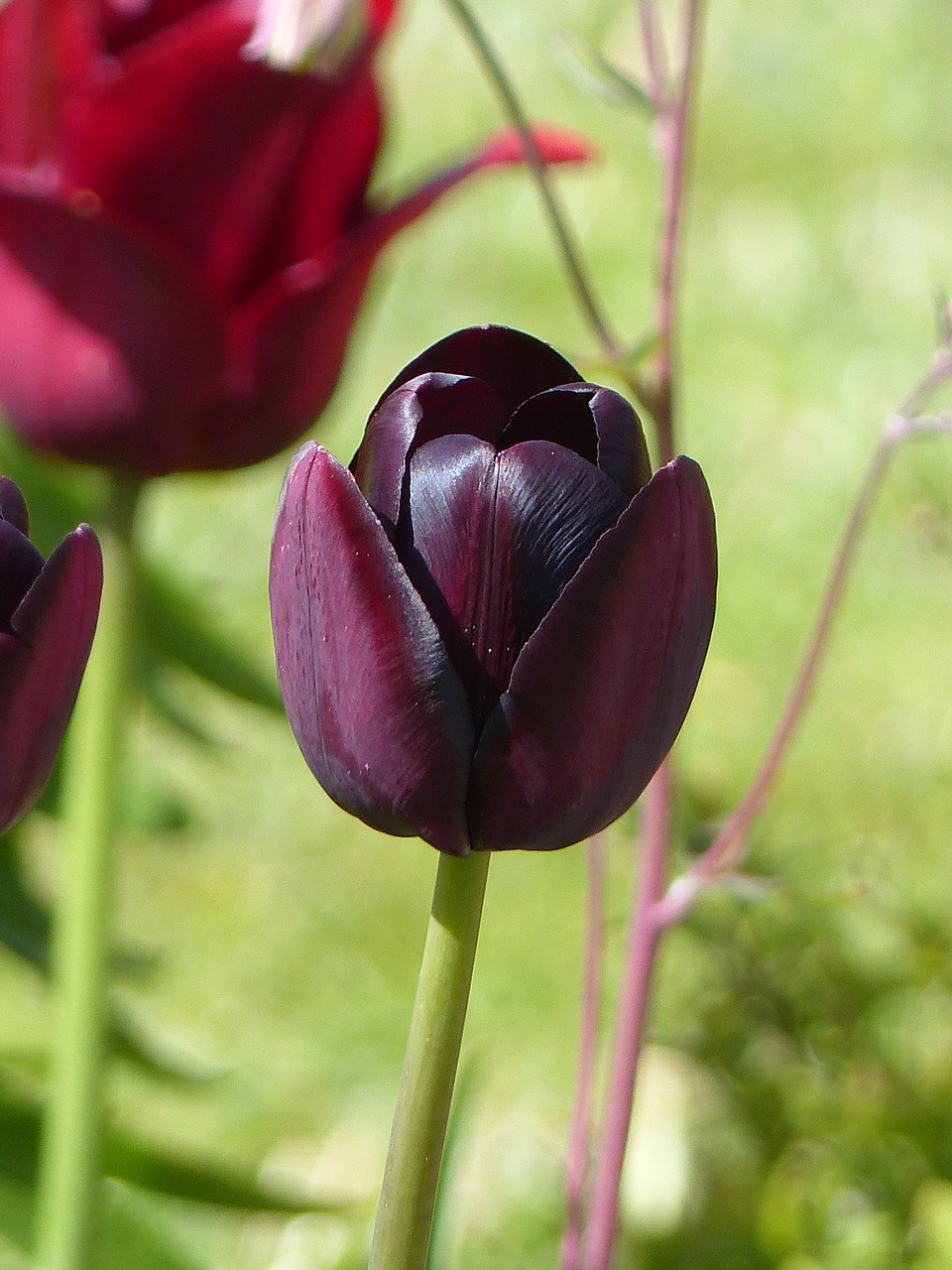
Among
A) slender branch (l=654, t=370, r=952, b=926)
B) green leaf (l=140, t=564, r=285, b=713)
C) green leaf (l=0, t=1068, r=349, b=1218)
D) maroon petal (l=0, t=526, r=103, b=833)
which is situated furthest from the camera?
green leaf (l=140, t=564, r=285, b=713)

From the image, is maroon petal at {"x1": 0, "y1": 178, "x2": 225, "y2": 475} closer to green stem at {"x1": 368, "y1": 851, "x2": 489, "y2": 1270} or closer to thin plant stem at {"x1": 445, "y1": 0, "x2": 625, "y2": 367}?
thin plant stem at {"x1": 445, "y1": 0, "x2": 625, "y2": 367}

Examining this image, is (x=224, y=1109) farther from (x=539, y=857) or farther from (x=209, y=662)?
(x=209, y=662)

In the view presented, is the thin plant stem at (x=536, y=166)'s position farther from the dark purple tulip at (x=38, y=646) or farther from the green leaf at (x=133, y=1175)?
the green leaf at (x=133, y=1175)

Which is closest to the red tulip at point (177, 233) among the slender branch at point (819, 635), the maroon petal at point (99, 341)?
the maroon petal at point (99, 341)

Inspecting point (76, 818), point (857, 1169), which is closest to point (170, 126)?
point (76, 818)

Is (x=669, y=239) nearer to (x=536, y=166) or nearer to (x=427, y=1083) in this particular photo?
(x=536, y=166)

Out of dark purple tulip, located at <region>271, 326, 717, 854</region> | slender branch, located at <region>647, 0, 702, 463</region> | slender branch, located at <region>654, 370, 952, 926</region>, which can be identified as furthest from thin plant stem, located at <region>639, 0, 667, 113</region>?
dark purple tulip, located at <region>271, 326, 717, 854</region>

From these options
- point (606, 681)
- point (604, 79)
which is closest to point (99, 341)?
point (604, 79)
